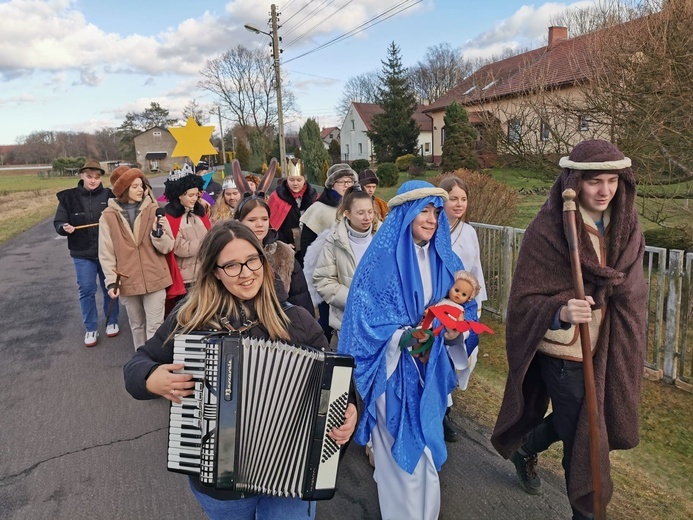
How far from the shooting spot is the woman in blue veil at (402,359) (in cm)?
290

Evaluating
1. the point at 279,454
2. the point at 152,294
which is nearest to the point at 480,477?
the point at 279,454

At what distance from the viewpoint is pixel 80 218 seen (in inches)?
246

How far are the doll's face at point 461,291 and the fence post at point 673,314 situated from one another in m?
2.71

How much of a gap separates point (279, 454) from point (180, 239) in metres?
3.73

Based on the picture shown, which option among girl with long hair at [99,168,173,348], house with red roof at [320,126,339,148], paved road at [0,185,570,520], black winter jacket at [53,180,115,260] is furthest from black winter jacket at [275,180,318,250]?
house with red roof at [320,126,339,148]

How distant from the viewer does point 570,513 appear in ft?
10.0

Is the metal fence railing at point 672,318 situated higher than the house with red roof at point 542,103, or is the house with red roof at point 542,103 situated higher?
the house with red roof at point 542,103

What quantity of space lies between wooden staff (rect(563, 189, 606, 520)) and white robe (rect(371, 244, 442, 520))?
0.86 m

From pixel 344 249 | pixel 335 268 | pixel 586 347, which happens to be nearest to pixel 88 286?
pixel 335 268

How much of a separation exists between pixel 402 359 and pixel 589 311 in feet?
3.55

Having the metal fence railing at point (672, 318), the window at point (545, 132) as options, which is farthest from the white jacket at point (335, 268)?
the window at point (545, 132)

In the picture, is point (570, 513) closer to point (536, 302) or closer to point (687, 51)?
point (536, 302)

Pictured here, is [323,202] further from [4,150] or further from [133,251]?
[4,150]

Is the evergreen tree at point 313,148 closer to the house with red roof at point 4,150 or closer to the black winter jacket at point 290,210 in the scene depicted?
the black winter jacket at point 290,210
